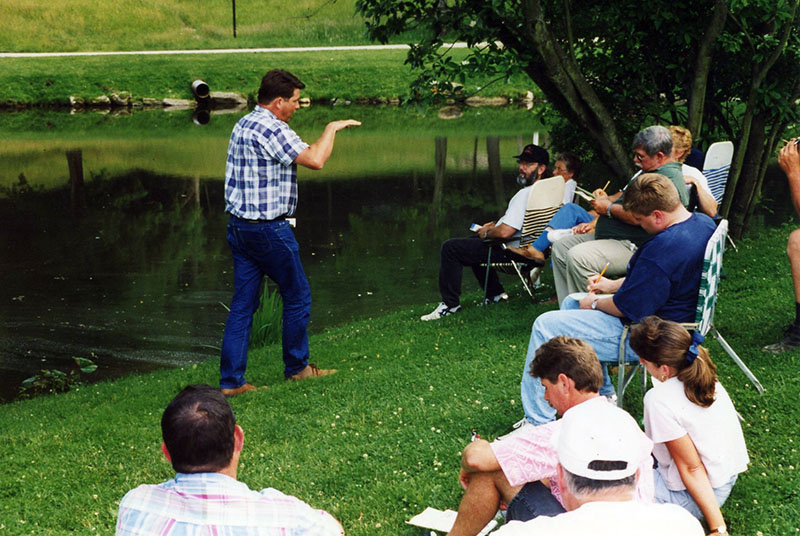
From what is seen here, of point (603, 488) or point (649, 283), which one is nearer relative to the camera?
point (603, 488)

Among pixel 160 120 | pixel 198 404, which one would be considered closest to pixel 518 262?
pixel 198 404

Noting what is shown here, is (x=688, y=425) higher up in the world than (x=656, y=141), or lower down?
lower down

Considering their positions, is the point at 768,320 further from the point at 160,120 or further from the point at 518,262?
the point at 160,120

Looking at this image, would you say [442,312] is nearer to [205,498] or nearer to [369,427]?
[369,427]

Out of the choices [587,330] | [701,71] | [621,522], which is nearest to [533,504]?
[621,522]

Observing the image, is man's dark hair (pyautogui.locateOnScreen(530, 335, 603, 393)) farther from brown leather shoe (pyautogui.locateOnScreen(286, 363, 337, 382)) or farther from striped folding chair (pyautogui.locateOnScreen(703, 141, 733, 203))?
striped folding chair (pyautogui.locateOnScreen(703, 141, 733, 203))

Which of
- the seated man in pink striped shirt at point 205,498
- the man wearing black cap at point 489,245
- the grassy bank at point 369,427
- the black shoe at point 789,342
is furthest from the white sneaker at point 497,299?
the seated man in pink striped shirt at point 205,498

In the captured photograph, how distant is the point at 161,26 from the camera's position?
147 feet

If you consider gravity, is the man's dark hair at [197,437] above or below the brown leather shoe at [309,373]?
above

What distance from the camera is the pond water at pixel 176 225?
999 centimetres

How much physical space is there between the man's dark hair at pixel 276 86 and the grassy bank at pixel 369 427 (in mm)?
1954

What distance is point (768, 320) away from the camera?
21.7ft

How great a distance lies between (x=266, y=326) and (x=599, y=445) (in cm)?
627

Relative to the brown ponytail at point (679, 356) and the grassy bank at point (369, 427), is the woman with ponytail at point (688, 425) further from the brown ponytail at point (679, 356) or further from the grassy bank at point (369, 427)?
the grassy bank at point (369, 427)
